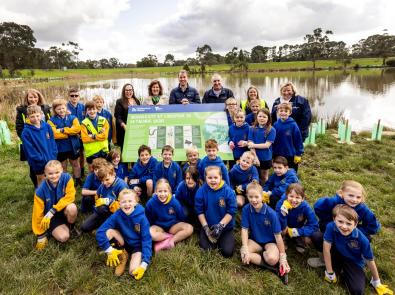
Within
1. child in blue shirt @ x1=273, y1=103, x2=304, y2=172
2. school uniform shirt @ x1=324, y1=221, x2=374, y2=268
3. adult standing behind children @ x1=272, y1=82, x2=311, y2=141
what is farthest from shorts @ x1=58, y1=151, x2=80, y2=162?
school uniform shirt @ x1=324, y1=221, x2=374, y2=268

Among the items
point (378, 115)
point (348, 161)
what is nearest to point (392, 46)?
point (378, 115)

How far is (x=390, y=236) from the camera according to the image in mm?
4074

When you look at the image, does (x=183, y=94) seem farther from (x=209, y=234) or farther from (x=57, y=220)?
(x=57, y=220)

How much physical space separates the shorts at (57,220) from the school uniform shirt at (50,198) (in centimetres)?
16

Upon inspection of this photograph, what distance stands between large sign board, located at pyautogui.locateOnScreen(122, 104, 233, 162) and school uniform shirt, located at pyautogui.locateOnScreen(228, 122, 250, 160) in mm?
138

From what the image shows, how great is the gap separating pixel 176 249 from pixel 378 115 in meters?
14.4

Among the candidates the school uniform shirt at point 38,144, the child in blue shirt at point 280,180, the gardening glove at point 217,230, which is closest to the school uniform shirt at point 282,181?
the child in blue shirt at point 280,180

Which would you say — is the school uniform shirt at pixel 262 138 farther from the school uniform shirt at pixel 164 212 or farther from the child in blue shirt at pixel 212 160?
the school uniform shirt at pixel 164 212

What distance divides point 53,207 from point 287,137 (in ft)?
14.1

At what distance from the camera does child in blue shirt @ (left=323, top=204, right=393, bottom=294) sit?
308cm

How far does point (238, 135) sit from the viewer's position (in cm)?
536

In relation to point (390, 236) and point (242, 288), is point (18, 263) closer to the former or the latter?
point (242, 288)

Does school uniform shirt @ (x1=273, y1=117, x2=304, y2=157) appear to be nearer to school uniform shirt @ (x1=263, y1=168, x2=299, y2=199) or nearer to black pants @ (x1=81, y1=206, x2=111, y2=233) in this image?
school uniform shirt @ (x1=263, y1=168, x2=299, y2=199)

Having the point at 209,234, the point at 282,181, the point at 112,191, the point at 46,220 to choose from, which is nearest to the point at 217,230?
the point at 209,234
